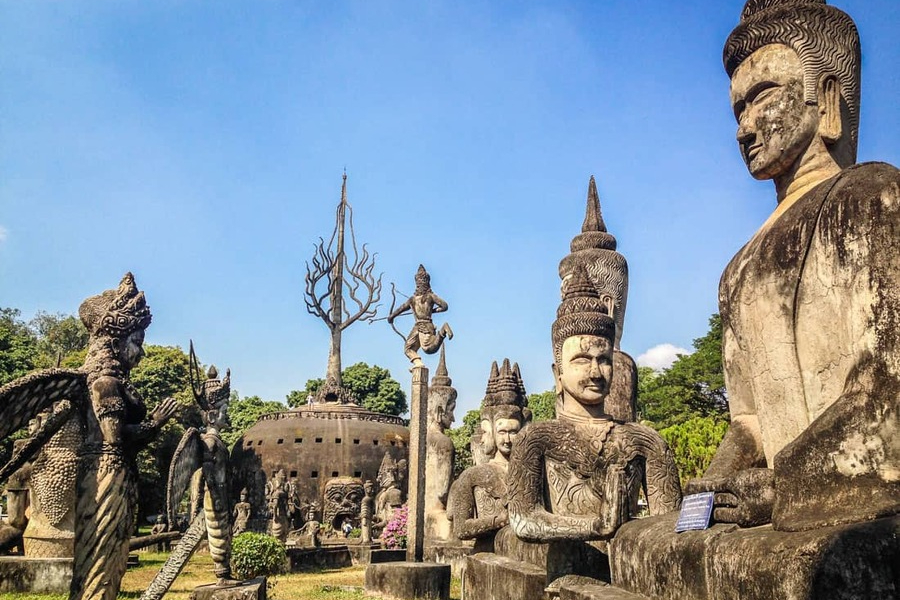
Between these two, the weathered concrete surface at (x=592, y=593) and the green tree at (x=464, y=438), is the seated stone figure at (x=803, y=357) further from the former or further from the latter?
the green tree at (x=464, y=438)

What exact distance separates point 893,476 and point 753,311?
1.03 m

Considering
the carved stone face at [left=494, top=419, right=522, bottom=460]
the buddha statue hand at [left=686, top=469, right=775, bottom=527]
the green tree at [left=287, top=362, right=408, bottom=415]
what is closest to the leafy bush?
the carved stone face at [left=494, top=419, right=522, bottom=460]

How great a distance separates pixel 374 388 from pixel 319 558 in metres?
36.9

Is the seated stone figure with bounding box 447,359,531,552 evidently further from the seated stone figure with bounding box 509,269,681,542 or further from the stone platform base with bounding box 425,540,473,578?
the stone platform base with bounding box 425,540,473,578

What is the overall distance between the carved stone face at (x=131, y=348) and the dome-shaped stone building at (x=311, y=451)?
74.7 ft

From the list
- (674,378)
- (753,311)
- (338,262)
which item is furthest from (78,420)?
(338,262)

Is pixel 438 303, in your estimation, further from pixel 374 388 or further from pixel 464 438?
pixel 374 388

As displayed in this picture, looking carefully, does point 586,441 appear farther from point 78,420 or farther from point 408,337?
point 408,337

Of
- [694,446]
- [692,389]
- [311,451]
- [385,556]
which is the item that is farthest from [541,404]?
[385,556]

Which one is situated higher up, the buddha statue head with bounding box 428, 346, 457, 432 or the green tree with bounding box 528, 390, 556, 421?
the green tree with bounding box 528, 390, 556, 421

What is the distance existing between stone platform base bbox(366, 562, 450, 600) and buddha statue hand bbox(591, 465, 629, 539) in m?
7.23

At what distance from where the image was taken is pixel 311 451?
29.9 m

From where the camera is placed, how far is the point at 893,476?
2486 millimetres

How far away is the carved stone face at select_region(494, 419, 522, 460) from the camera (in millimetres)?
9320
